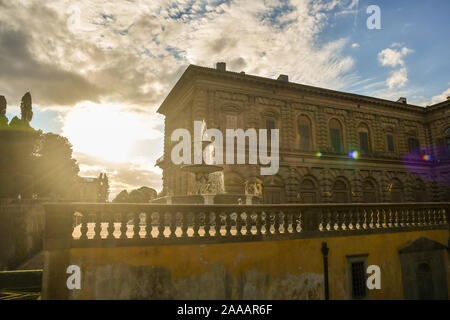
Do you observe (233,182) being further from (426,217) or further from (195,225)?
(195,225)

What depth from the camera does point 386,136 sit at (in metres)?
30.5

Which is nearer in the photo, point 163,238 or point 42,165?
point 163,238

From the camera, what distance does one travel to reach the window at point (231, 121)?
75.8 feet

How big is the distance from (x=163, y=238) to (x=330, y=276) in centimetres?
462

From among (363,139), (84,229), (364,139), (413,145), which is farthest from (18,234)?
(413,145)

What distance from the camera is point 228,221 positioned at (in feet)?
22.5

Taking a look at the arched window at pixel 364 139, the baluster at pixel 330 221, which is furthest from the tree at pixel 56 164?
the arched window at pixel 364 139

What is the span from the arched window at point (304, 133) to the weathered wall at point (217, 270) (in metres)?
18.1

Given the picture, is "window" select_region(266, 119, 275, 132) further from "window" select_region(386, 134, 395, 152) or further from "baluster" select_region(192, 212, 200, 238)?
"baluster" select_region(192, 212, 200, 238)

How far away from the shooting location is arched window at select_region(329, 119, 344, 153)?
91.4ft

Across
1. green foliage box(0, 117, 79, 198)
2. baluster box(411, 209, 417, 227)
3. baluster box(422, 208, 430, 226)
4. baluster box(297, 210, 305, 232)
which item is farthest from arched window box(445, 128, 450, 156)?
green foliage box(0, 117, 79, 198)
